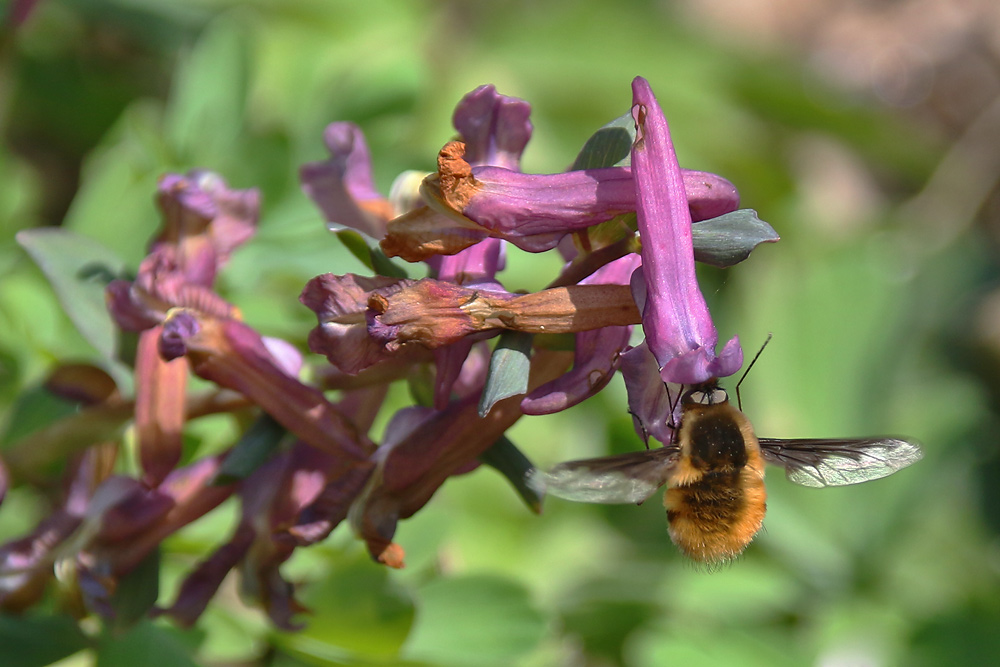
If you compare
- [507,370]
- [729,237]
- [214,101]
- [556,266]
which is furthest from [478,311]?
[556,266]

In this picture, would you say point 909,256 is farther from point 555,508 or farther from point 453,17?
point 453,17

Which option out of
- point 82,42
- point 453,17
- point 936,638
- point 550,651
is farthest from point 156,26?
point 936,638

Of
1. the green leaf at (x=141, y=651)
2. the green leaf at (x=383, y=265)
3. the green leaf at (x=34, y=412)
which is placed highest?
the green leaf at (x=383, y=265)

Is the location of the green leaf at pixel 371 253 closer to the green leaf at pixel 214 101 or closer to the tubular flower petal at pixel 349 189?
the tubular flower petal at pixel 349 189

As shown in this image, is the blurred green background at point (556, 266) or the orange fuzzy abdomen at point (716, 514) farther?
the blurred green background at point (556, 266)

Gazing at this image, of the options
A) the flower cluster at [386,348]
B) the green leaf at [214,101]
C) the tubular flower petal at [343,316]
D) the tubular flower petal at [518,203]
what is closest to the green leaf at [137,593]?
the flower cluster at [386,348]

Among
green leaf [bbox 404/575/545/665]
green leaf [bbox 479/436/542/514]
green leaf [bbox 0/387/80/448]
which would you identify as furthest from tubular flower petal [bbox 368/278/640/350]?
green leaf [bbox 0/387/80/448]

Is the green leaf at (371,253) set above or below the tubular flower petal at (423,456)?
above

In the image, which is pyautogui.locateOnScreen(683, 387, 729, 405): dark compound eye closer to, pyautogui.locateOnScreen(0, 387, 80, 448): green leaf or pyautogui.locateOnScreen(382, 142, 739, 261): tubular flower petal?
pyautogui.locateOnScreen(382, 142, 739, 261): tubular flower petal
